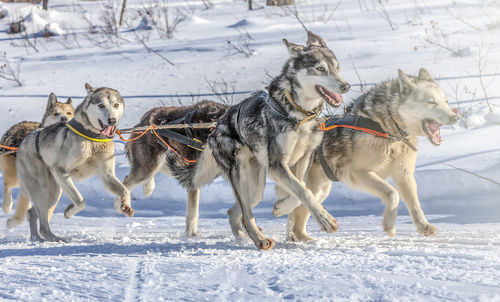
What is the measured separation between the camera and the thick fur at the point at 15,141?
595cm

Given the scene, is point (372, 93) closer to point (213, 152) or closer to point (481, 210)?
point (213, 152)

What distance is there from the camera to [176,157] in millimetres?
5633

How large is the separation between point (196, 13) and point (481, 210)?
38.6 feet

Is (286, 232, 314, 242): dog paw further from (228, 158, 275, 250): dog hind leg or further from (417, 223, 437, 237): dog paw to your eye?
(417, 223, 437, 237): dog paw

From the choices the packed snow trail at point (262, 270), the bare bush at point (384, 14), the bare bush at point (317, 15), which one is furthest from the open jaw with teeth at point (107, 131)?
the bare bush at point (317, 15)

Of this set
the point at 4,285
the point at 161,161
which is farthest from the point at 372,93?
the point at 4,285

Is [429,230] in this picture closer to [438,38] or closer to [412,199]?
[412,199]

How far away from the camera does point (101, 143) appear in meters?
5.25

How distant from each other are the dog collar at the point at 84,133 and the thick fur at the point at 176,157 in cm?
63

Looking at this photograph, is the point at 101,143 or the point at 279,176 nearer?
the point at 279,176

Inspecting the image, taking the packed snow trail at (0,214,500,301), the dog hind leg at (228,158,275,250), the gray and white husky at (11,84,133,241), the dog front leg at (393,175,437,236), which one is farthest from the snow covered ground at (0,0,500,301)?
the gray and white husky at (11,84,133,241)

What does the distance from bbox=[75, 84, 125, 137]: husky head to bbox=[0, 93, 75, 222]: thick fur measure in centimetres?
101

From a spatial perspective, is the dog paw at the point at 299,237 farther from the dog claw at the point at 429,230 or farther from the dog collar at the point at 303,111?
the dog collar at the point at 303,111

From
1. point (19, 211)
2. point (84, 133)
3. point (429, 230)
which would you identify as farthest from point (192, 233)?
point (429, 230)
